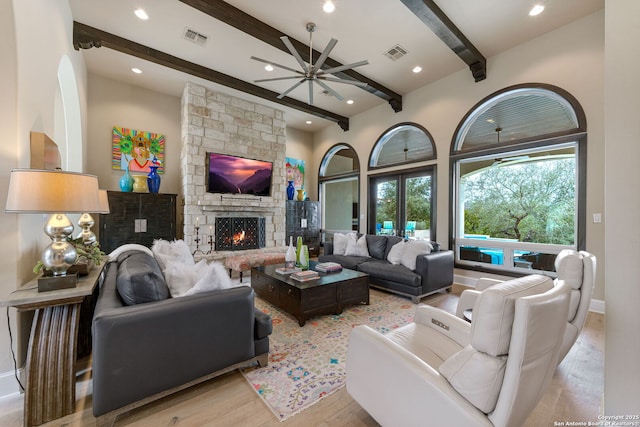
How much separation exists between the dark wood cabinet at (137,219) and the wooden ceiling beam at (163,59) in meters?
2.25

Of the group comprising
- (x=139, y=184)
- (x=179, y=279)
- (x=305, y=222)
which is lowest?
(x=179, y=279)

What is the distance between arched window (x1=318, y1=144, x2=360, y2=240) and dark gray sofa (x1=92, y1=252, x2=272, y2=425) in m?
5.16

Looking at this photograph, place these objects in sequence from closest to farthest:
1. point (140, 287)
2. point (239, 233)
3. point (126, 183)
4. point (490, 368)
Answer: point (490, 368) → point (140, 287) → point (126, 183) → point (239, 233)

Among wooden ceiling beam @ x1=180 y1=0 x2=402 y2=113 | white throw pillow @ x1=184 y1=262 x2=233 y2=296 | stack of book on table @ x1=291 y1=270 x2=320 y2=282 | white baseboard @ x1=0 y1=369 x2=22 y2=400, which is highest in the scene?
wooden ceiling beam @ x1=180 y1=0 x2=402 y2=113

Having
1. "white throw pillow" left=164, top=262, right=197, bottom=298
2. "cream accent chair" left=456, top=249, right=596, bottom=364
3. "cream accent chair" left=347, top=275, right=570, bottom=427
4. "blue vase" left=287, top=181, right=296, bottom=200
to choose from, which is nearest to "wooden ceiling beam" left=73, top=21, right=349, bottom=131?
"blue vase" left=287, top=181, right=296, bottom=200

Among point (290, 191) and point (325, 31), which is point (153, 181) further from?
point (325, 31)

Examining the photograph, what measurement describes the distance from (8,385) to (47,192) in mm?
1368

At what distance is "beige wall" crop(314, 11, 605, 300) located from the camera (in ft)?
11.2

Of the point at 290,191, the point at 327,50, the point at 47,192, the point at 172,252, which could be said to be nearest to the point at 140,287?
the point at 47,192

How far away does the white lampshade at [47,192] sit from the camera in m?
1.47

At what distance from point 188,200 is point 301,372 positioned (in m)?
4.22

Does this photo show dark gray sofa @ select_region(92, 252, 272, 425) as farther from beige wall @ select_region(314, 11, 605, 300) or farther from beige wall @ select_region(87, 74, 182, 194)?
beige wall @ select_region(314, 11, 605, 300)

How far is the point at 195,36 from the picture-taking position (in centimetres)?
380

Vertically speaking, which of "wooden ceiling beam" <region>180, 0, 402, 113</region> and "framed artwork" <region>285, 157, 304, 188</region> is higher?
"wooden ceiling beam" <region>180, 0, 402, 113</region>
